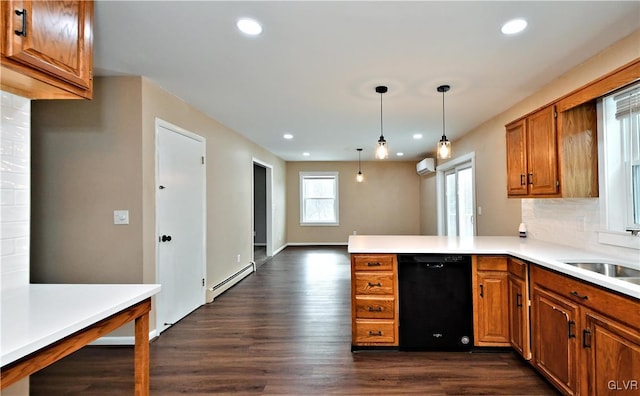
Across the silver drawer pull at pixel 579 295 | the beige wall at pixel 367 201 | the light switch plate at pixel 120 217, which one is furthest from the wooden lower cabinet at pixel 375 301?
the beige wall at pixel 367 201

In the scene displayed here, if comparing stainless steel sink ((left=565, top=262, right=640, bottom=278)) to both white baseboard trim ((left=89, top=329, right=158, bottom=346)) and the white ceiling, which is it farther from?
white baseboard trim ((left=89, top=329, right=158, bottom=346))

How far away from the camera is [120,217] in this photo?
278 cm

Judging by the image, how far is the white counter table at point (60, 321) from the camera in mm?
918

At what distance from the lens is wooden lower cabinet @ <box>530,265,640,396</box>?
149 cm

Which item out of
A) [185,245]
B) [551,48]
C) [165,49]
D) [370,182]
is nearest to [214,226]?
[185,245]

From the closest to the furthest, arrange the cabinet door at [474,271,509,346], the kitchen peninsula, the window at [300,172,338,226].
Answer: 1. the kitchen peninsula
2. the cabinet door at [474,271,509,346]
3. the window at [300,172,338,226]

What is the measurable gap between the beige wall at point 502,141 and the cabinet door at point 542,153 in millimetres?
445

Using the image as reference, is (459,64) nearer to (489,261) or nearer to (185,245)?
(489,261)

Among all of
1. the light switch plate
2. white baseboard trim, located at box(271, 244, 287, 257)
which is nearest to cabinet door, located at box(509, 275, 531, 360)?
the light switch plate

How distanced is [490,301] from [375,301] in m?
0.97

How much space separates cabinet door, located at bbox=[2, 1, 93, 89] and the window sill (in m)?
3.52

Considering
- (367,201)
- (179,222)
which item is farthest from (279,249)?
(179,222)

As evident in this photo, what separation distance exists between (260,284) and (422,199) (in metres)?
5.37

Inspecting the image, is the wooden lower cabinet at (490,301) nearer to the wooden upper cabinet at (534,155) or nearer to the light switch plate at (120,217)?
the wooden upper cabinet at (534,155)
